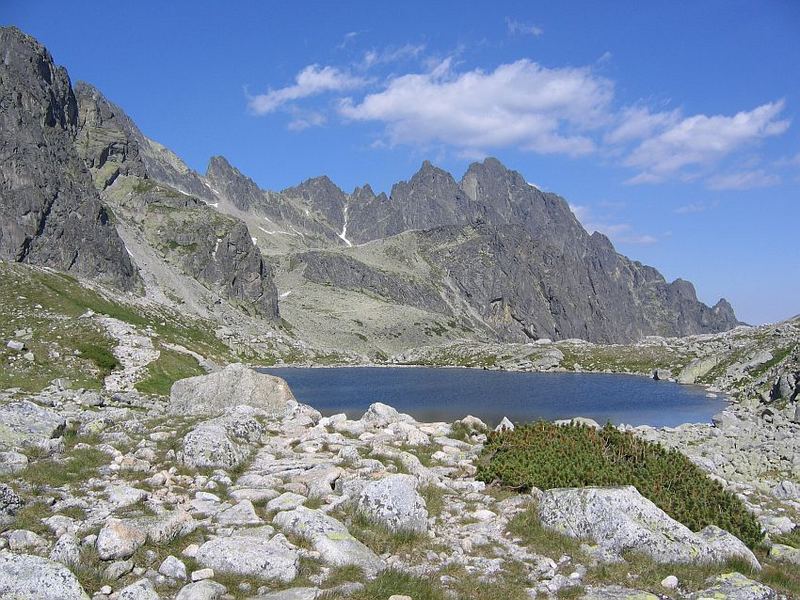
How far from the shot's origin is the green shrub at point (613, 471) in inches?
556

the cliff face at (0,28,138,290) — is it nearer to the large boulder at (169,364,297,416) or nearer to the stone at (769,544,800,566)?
the large boulder at (169,364,297,416)

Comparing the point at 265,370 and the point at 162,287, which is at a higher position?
the point at 162,287

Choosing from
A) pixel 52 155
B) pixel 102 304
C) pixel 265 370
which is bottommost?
pixel 265 370

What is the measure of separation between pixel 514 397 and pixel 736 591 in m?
78.8

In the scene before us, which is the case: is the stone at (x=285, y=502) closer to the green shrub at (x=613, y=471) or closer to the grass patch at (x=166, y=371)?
the green shrub at (x=613, y=471)

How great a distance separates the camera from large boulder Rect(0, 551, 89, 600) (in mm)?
8104

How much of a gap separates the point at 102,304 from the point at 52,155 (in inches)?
3261

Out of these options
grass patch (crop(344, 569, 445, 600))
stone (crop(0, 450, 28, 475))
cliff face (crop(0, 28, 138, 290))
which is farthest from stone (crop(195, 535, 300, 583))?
cliff face (crop(0, 28, 138, 290))

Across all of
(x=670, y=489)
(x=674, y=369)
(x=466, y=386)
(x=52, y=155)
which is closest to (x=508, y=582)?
(x=670, y=489)

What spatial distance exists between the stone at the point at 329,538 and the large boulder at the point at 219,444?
492cm

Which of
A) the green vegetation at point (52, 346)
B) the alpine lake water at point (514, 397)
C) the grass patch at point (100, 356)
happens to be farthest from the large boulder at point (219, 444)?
the alpine lake water at point (514, 397)

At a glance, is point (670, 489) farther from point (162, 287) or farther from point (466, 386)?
point (162, 287)

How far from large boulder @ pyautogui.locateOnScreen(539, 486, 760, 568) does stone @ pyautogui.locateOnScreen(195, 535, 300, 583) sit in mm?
5892

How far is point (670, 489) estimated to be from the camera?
1561cm
